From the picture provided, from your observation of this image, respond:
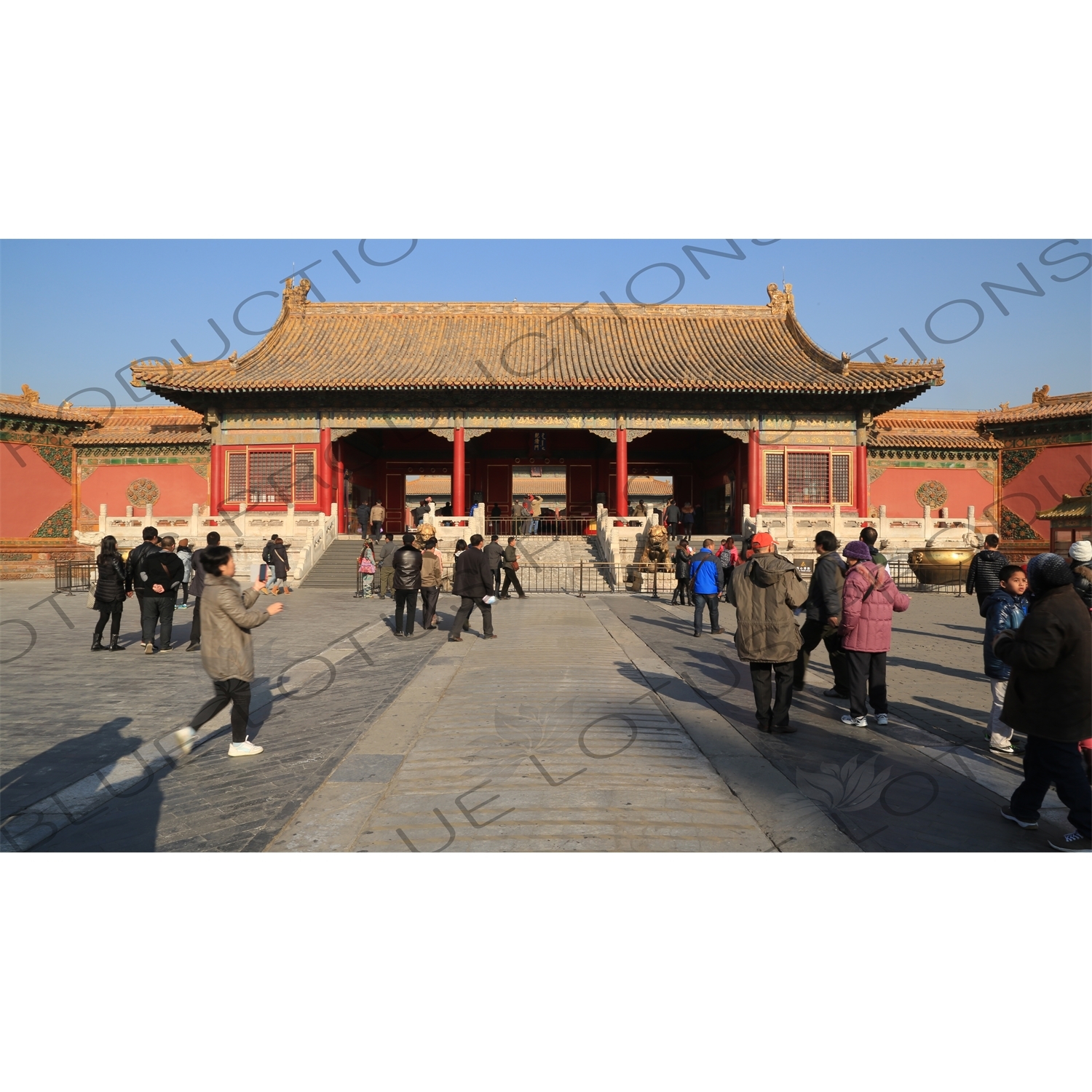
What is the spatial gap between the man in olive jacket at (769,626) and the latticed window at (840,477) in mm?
19383

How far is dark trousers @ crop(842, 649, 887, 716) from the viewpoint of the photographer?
219 inches

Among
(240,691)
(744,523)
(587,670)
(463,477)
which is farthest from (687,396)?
(240,691)

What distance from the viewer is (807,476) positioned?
2342cm

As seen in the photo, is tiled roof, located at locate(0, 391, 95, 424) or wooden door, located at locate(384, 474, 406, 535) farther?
wooden door, located at locate(384, 474, 406, 535)

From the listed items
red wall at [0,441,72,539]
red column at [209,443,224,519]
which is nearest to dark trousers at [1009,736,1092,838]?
red column at [209,443,224,519]

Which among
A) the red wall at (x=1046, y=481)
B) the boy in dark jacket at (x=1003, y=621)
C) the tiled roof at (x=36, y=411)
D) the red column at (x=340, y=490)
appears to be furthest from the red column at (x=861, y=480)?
the tiled roof at (x=36, y=411)

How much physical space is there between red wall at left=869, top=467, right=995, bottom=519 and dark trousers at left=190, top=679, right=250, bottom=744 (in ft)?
78.1

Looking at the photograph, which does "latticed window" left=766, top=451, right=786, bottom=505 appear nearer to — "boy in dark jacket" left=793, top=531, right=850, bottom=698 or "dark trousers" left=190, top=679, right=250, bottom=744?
"boy in dark jacket" left=793, top=531, right=850, bottom=698

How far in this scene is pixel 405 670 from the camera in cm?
757

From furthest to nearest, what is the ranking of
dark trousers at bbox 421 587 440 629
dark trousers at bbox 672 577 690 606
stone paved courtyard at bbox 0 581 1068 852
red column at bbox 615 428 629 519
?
red column at bbox 615 428 629 519 < dark trousers at bbox 672 577 690 606 < dark trousers at bbox 421 587 440 629 < stone paved courtyard at bbox 0 581 1068 852

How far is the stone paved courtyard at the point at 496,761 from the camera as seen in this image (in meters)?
3.62

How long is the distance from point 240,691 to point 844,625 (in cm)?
427

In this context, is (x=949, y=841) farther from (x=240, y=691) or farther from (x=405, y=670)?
(x=405, y=670)

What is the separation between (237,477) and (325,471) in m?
2.91
